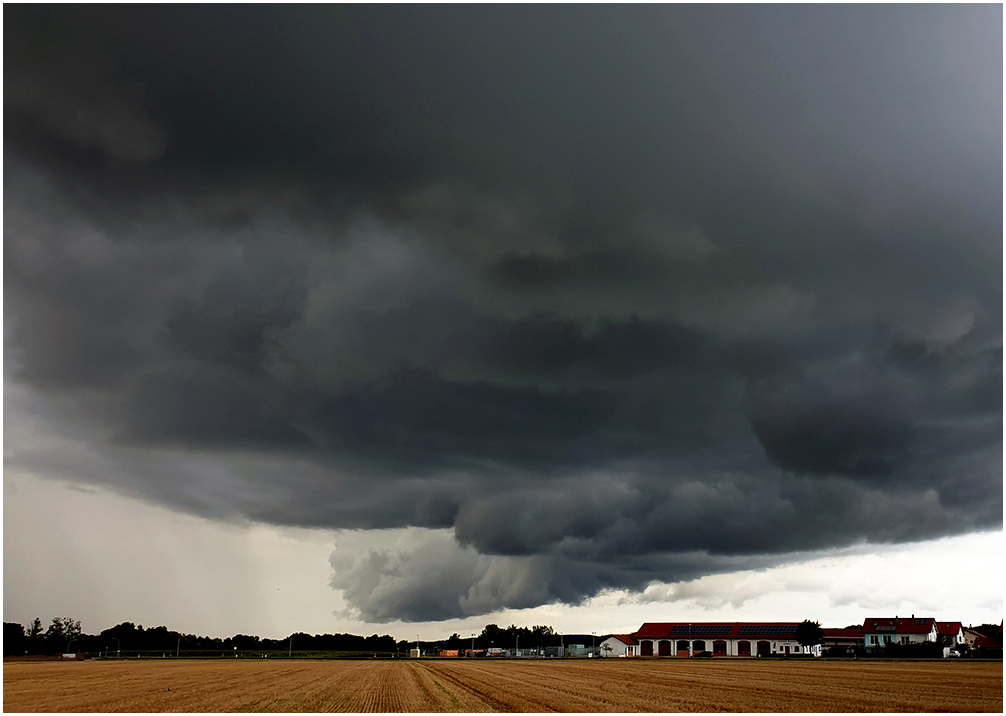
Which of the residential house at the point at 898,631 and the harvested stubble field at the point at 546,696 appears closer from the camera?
the harvested stubble field at the point at 546,696

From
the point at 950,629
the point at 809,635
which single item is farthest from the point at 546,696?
the point at 950,629

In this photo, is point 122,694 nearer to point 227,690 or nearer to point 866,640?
point 227,690

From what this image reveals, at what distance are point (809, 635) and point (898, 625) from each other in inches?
989

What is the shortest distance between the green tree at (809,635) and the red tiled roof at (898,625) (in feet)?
55.9

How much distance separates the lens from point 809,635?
595ft

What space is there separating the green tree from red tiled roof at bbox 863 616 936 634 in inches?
670

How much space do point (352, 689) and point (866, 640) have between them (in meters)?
170

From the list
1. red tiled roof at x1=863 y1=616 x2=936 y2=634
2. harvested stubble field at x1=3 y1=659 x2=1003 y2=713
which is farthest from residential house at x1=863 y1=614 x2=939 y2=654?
harvested stubble field at x1=3 y1=659 x2=1003 y2=713

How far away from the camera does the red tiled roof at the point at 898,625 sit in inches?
7362

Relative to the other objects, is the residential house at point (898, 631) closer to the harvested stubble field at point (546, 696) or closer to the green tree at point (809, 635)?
the green tree at point (809, 635)

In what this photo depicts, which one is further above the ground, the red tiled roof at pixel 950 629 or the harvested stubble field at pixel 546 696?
the harvested stubble field at pixel 546 696

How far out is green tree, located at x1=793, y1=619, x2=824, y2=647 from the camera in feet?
594

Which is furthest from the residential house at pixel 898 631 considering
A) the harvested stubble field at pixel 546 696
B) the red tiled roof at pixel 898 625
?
the harvested stubble field at pixel 546 696

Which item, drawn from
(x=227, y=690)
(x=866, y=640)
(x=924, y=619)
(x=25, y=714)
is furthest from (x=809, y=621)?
(x=25, y=714)
